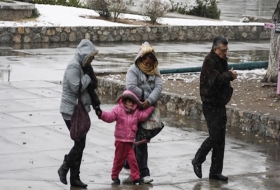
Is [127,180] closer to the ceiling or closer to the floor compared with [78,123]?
closer to the floor

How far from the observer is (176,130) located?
11328 mm

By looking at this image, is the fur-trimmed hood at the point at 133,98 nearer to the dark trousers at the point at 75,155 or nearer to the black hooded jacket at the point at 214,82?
the dark trousers at the point at 75,155

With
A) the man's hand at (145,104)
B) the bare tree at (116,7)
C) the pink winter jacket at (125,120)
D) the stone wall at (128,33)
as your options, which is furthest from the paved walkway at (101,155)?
the bare tree at (116,7)

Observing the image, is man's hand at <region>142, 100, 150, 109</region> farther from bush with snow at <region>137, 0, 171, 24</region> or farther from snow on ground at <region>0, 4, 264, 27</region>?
bush with snow at <region>137, 0, 171, 24</region>

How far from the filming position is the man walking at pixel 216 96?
8.44m

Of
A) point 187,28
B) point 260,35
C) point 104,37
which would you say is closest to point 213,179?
point 104,37

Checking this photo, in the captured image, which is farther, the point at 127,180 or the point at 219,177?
the point at 219,177

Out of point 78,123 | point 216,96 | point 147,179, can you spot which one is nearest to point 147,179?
point 147,179

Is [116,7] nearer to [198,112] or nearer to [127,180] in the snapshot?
[198,112]

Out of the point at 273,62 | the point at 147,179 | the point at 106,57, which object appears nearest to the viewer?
the point at 147,179

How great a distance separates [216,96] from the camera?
27.9 feet

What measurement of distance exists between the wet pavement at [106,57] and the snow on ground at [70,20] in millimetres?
1427

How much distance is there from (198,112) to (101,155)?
3044 millimetres

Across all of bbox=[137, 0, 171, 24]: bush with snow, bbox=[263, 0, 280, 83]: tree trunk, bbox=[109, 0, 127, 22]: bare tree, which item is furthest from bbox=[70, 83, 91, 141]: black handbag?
bbox=[137, 0, 171, 24]: bush with snow
